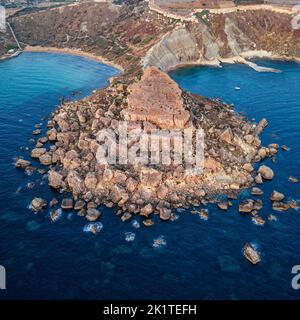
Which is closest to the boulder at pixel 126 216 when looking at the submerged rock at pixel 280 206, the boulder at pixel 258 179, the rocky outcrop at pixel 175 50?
the submerged rock at pixel 280 206

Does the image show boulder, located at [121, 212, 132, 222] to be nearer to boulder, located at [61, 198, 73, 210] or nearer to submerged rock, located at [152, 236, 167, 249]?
submerged rock, located at [152, 236, 167, 249]

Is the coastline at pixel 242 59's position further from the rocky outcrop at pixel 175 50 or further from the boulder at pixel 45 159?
the boulder at pixel 45 159

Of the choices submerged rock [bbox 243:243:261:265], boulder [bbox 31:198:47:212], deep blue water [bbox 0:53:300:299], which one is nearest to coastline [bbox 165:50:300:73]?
deep blue water [bbox 0:53:300:299]

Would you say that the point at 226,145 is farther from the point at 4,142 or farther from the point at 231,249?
the point at 4,142

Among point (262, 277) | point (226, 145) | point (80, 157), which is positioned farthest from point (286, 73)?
point (262, 277)

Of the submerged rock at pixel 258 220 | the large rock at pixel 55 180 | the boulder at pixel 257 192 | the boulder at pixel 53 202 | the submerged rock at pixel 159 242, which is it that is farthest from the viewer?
the large rock at pixel 55 180

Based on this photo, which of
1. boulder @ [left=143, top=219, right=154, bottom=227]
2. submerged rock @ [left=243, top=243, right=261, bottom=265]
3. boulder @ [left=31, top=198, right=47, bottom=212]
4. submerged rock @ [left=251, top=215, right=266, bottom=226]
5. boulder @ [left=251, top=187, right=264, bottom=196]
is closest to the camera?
submerged rock @ [left=243, top=243, right=261, bottom=265]
